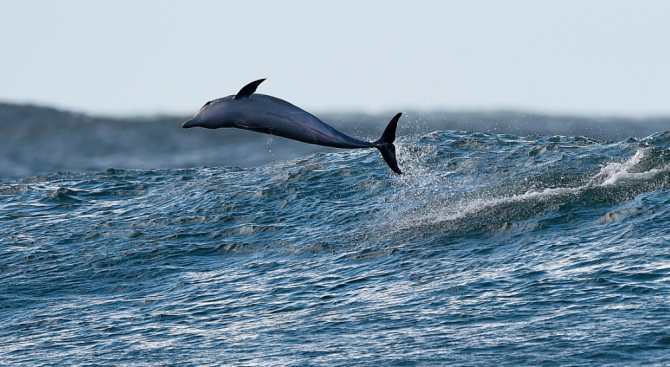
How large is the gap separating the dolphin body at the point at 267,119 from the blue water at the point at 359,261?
13.1 ft

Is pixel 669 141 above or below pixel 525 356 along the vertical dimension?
above

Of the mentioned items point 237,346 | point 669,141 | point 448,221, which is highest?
point 669,141

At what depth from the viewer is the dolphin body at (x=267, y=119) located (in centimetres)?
1347

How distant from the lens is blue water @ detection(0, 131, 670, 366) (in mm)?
14969

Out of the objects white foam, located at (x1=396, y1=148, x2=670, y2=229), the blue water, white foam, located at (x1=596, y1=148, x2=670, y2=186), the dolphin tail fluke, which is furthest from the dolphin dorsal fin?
white foam, located at (x1=596, y1=148, x2=670, y2=186)

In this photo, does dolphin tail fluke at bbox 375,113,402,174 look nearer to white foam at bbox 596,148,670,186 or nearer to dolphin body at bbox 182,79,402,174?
dolphin body at bbox 182,79,402,174

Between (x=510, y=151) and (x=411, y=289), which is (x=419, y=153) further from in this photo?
(x=411, y=289)

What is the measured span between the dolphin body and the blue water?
398 cm

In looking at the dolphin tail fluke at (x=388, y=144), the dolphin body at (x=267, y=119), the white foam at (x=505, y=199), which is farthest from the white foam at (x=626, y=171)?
the dolphin body at (x=267, y=119)

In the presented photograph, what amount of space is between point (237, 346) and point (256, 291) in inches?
128

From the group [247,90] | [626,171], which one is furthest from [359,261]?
[626,171]

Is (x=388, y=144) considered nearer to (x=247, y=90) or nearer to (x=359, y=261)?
(x=247, y=90)

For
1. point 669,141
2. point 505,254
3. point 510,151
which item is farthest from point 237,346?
point 669,141

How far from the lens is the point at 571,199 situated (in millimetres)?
21938
